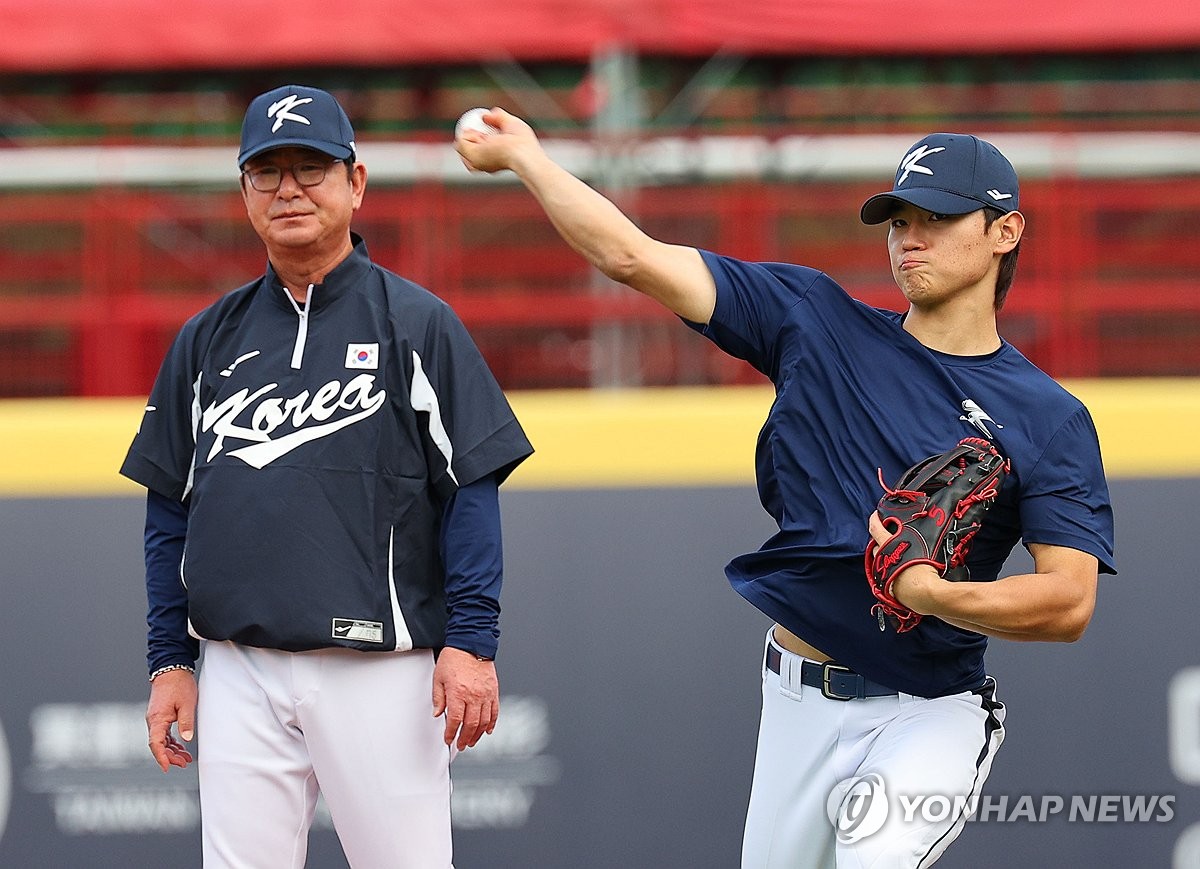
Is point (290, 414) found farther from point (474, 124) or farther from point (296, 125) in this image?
point (474, 124)

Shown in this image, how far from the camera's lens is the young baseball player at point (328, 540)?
2.80 meters

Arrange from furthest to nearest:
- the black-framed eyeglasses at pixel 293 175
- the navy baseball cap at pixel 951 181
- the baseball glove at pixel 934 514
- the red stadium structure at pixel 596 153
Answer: the red stadium structure at pixel 596 153 < the black-framed eyeglasses at pixel 293 175 < the navy baseball cap at pixel 951 181 < the baseball glove at pixel 934 514

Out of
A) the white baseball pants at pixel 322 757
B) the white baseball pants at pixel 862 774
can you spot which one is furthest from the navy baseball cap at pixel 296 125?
the white baseball pants at pixel 862 774

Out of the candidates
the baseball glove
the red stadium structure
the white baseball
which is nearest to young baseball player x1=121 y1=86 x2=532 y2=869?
the white baseball

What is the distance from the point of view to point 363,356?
2.88 metres

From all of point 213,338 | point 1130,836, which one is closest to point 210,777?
point 213,338

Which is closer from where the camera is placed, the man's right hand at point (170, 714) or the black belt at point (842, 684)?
the black belt at point (842, 684)

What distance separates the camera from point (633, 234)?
255 centimetres

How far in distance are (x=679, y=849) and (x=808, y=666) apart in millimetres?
1599

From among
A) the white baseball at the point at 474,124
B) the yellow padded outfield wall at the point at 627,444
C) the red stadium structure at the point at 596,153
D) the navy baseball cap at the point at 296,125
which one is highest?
the red stadium structure at the point at 596,153

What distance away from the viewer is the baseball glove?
2439 millimetres

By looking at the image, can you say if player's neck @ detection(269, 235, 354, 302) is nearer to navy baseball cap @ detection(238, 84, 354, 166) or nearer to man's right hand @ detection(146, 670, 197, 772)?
navy baseball cap @ detection(238, 84, 354, 166)

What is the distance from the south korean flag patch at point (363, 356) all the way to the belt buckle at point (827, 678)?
1063 mm

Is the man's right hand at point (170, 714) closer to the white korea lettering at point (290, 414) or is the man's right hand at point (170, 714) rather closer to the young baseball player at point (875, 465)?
the white korea lettering at point (290, 414)
